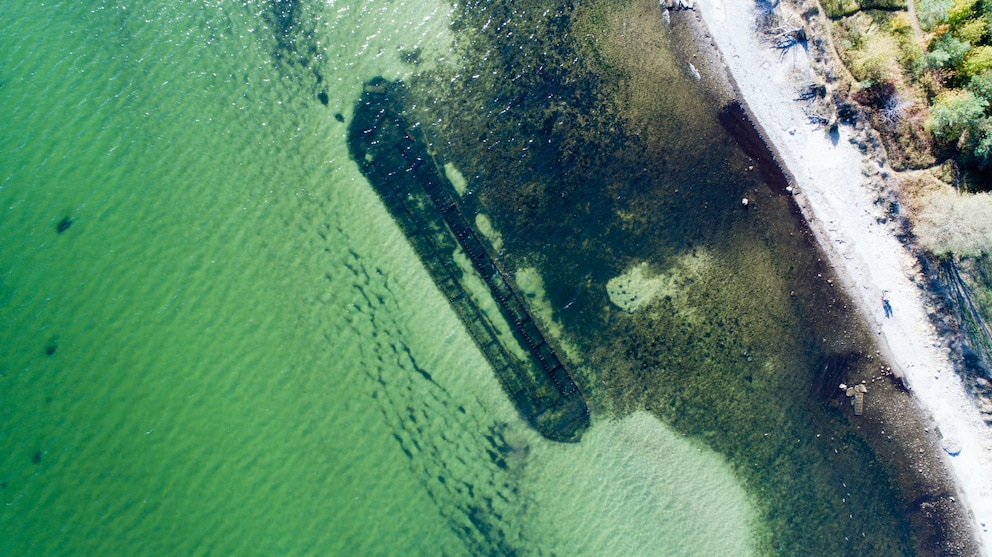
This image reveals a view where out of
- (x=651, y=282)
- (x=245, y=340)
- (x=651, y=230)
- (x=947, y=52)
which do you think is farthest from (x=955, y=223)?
(x=245, y=340)

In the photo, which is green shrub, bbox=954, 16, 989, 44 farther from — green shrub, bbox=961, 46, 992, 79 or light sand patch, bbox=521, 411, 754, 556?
light sand patch, bbox=521, 411, 754, 556

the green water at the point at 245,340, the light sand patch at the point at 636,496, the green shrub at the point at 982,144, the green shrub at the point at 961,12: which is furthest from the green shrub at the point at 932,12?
the light sand patch at the point at 636,496

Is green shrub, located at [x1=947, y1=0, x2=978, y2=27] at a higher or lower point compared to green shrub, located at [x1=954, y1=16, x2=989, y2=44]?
higher

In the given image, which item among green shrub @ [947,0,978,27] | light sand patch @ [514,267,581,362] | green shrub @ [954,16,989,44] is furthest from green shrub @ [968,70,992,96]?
light sand patch @ [514,267,581,362]

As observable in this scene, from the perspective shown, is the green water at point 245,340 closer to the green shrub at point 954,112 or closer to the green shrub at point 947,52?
the green shrub at point 954,112

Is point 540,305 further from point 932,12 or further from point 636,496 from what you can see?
point 932,12

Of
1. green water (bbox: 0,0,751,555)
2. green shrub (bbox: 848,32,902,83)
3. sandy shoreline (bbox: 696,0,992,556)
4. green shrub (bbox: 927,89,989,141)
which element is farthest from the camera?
sandy shoreline (bbox: 696,0,992,556)
